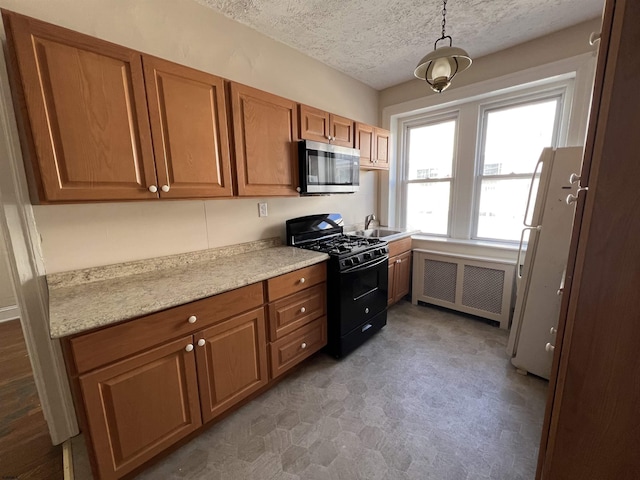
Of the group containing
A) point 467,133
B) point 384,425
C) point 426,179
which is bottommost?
point 384,425

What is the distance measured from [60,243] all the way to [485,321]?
3.56 metres

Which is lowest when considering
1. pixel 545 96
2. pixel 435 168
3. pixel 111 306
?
pixel 111 306

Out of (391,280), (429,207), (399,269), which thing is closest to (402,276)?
(399,269)

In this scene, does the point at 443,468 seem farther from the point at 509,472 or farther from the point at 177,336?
the point at 177,336

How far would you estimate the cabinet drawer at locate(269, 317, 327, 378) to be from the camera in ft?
5.98

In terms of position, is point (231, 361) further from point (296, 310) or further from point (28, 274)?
point (28, 274)

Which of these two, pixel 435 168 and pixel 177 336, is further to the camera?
pixel 435 168

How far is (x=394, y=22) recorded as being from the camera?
204 centimetres

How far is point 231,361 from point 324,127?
1.95 m

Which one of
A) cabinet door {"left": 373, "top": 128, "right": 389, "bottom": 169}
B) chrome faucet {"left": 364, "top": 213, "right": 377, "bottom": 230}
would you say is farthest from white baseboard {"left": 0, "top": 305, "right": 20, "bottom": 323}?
cabinet door {"left": 373, "top": 128, "right": 389, "bottom": 169}

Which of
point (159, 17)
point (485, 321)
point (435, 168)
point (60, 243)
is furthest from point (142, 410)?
point (435, 168)

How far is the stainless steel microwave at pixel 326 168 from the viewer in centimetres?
207

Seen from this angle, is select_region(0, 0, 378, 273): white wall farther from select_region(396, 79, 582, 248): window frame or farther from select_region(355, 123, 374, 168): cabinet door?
select_region(396, 79, 582, 248): window frame

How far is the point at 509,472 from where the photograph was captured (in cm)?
131
